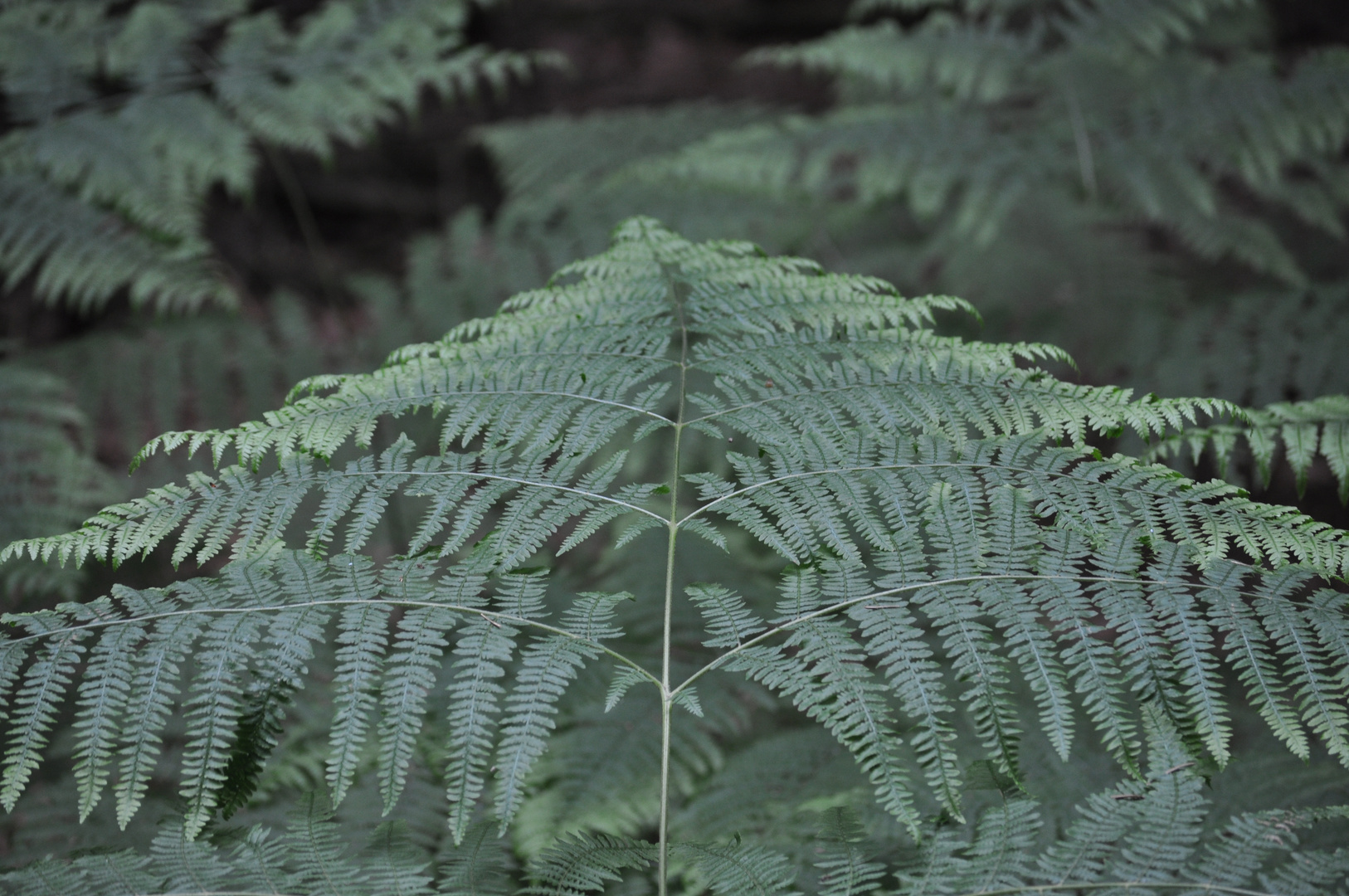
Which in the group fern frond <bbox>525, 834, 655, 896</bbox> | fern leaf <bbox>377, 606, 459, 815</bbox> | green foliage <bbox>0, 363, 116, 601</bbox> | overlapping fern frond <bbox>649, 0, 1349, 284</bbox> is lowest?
fern frond <bbox>525, 834, 655, 896</bbox>

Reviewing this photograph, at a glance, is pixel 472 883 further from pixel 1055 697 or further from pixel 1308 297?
pixel 1308 297

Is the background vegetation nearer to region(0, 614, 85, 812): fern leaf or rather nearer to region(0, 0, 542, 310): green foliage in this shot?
region(0, 0, 542, 310): green foliage

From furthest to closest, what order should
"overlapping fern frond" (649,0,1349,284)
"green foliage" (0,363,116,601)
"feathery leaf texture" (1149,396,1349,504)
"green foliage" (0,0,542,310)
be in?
"overlapping fern frond" (649,0,1349,284) → "green foliage" (0,0,542,310) → "green foliage" (0,363,116,601) → "feathery leaf texture" (1149,396,1349,504)

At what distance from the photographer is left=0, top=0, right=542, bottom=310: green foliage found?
8.17 ft

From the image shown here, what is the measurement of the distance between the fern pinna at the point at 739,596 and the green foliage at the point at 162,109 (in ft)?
4.74

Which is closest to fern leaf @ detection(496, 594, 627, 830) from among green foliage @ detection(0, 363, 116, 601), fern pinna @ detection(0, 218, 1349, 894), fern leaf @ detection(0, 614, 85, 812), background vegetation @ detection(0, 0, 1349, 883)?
fern pinna @ detection(0, 218, 1349, 894)

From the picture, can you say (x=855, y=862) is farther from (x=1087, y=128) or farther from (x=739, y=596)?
(x=1087, y=128)

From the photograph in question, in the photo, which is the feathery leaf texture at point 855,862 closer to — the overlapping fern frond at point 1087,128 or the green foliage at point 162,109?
the green foliage at point 162,109

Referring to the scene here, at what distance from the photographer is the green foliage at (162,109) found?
2.49 meters

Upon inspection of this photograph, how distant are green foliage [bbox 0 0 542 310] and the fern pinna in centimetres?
145

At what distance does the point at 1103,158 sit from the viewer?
9.26 ft

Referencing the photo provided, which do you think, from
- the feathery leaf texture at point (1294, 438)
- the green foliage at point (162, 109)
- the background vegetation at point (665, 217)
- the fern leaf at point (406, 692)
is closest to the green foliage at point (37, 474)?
the background vegetation at point (665, 217)

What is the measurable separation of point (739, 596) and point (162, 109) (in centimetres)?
253

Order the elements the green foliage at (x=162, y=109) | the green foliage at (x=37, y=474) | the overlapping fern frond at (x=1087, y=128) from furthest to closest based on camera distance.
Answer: the overlapping fern frond at (x=1087, y=128) → the green foliage at (x=162, y=109) → the green foliage at (x=37, y=474)
